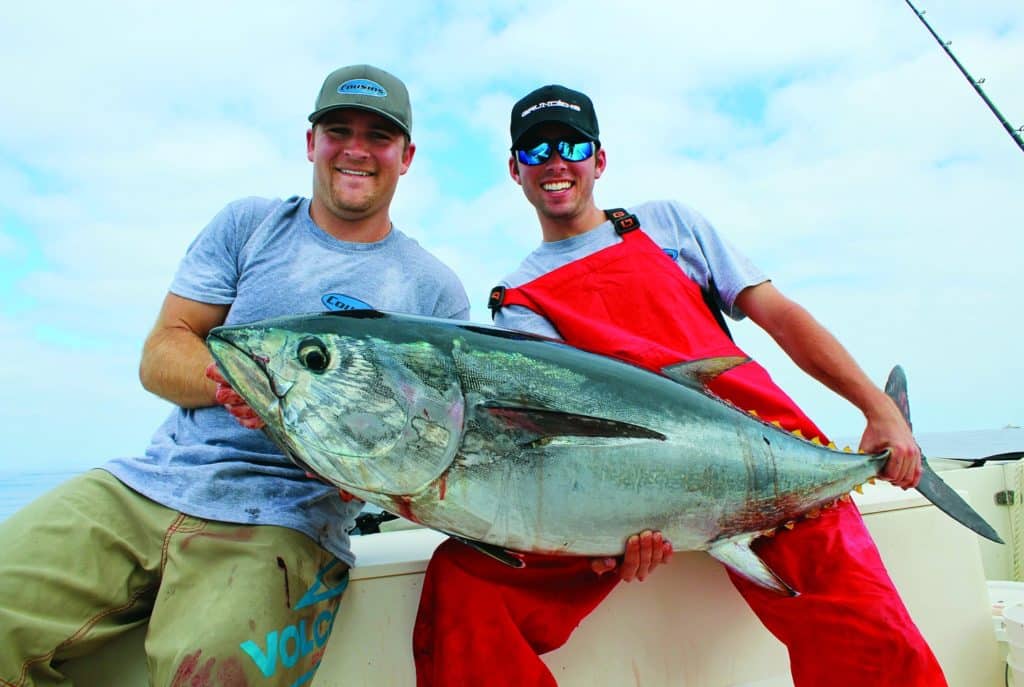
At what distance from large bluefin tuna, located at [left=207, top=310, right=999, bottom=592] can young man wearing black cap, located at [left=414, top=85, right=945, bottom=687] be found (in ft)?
0.65

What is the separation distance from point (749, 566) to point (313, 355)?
4.67 feet

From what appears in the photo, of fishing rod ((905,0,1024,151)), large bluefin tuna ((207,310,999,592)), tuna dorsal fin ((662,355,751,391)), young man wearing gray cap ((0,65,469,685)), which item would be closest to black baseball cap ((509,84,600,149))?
young man wearing gray cap ((0,65,469,685))

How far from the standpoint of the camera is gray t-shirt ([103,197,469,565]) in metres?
2.01

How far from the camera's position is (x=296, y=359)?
A: 1529 mm

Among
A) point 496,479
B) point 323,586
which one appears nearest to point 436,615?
point 323,586

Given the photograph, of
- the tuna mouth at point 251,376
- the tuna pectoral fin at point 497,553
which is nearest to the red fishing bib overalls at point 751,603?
the tuna pectoral fin at point 497,553

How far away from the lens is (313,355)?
154 cm

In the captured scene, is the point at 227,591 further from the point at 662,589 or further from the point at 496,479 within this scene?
the point at 662,589

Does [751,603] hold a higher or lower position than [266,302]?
lower

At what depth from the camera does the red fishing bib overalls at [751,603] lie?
5.88ft

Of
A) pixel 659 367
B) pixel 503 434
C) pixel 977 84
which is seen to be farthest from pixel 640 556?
pixel 977 84

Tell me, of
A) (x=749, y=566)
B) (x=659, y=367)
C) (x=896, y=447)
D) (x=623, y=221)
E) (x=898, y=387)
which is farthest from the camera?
(x=623, y=221)

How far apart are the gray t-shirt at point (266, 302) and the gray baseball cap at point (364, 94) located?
42cm

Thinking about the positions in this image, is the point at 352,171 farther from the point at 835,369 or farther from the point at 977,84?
the point at 977,84
